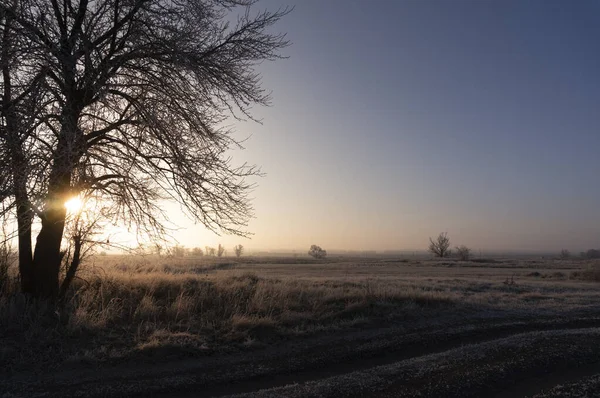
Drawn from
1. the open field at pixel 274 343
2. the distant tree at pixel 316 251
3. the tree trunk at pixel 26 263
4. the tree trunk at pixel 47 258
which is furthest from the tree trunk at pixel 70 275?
the distant tree at pixel 316 251

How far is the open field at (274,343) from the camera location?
21.0 ft

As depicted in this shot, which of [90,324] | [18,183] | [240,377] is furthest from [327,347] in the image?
[18,183]

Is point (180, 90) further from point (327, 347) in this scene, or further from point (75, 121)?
point (327, 347)

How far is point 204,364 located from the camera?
7688 mm

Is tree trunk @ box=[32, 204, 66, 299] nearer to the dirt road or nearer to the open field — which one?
the open field

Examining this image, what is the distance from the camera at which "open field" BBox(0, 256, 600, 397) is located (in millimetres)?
6387

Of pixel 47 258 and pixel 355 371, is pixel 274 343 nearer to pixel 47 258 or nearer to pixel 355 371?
pixel 355 371

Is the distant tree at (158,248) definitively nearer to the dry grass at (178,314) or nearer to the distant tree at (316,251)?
the dry grass at (178,314)

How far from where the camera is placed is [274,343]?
30.2 ft

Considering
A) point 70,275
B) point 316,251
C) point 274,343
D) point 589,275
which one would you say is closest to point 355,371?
point 274,343

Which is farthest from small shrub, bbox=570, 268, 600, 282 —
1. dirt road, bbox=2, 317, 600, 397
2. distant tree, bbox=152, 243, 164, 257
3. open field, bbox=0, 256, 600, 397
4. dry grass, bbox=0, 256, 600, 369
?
distant tree, bbox=152, 243, 164, 257

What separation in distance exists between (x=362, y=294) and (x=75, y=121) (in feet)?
29.4

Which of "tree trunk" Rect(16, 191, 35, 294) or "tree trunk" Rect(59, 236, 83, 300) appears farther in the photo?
"tree trunk" Rect(59, 236, 83, 300)

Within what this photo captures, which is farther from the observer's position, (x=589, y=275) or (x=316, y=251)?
(x=316, y=251)
